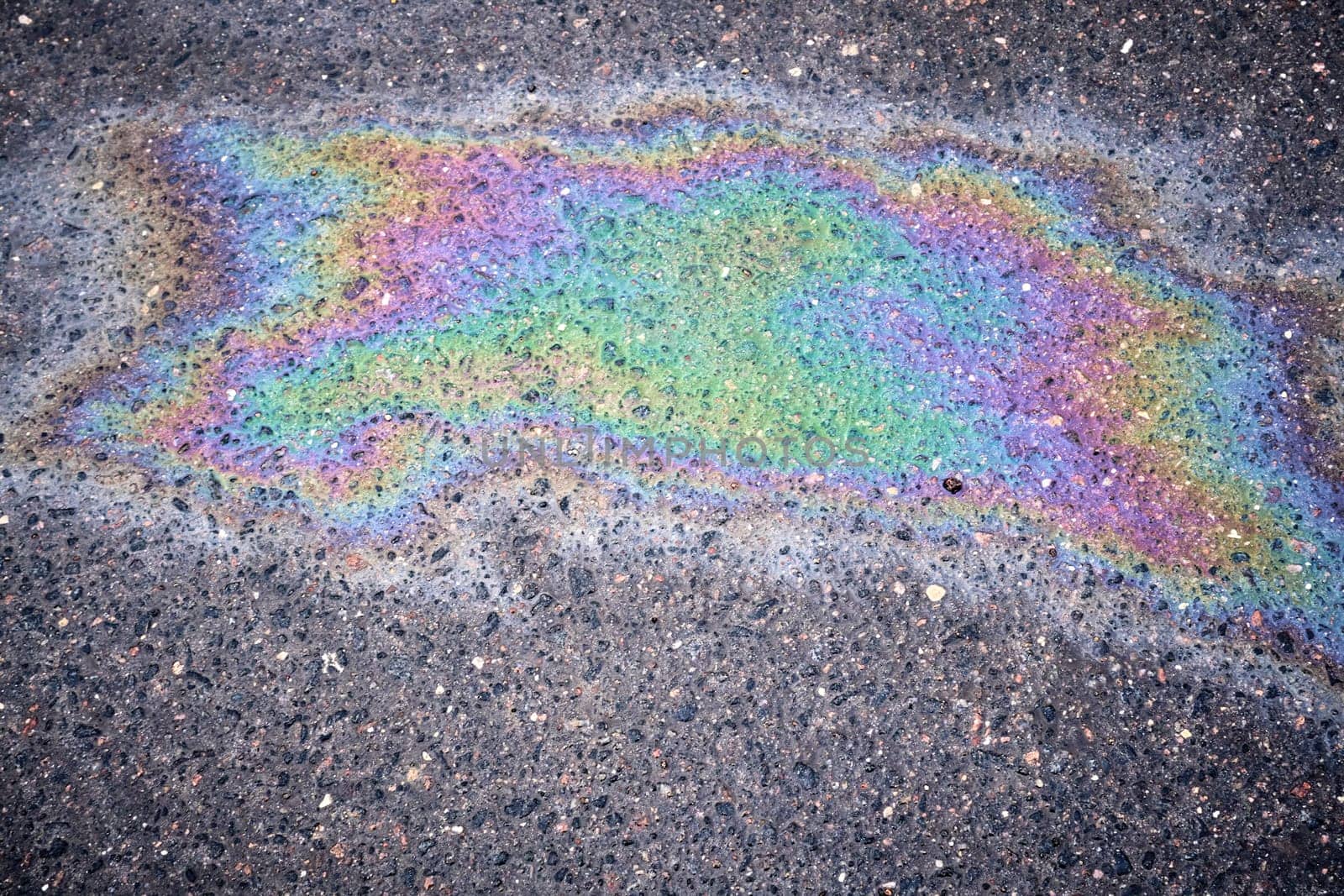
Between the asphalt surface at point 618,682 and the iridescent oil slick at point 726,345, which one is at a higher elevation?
the iridescent oil slick at point 726,345

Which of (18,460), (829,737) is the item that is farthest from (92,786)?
(829,737)

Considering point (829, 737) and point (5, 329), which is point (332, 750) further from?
point (5, 329)

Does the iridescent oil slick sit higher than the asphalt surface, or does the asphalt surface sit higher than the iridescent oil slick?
the iridescent oil slick

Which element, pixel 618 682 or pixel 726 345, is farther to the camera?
pixel 726 345

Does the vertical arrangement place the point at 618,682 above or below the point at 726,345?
below

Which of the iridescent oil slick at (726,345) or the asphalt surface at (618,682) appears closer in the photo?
the asphalt surface at (618,682)
